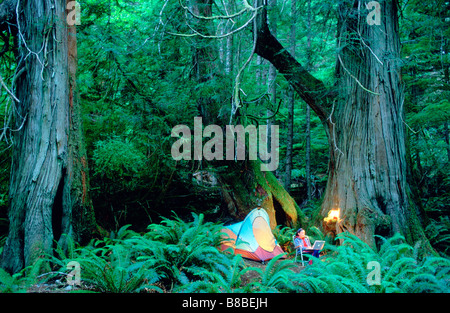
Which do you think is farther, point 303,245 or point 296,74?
point 296,74

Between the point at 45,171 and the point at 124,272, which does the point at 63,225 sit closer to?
the point at 45,171

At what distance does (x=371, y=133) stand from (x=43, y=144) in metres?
6.40

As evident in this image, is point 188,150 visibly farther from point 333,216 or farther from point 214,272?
point 333,216

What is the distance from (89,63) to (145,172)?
2.93m

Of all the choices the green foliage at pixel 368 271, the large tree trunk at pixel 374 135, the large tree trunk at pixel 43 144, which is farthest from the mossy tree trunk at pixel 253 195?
the large tree trunk at pixel 43 144

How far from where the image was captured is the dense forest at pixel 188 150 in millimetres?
4770

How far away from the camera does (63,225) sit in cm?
529

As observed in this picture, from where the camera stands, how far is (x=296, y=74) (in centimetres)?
739

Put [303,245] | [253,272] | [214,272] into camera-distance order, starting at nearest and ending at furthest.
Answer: [214,272]
[253,272]
[303,245]

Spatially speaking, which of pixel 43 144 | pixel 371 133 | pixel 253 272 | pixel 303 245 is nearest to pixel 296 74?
pixel 371 133

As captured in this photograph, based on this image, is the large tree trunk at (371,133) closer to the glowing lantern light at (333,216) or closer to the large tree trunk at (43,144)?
the glowing lantern light at (333,216)

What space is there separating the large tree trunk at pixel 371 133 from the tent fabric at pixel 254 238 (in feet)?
4.80

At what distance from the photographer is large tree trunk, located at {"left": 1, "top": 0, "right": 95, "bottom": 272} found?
491 centimetres

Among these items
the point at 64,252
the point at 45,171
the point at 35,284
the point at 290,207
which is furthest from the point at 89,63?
the point at 290,207
